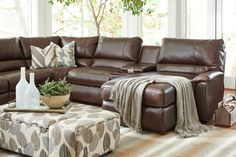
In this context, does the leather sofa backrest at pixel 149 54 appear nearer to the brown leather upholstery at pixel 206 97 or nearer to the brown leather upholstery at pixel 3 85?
the brown leather upholstery at pixel 206 97

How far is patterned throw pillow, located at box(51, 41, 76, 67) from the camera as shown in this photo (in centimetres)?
547

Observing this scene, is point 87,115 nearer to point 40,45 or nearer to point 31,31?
point 40,45

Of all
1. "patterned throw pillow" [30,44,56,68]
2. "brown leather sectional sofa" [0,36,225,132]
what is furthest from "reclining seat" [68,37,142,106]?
"patterned throw pillow" [30,44,56,68]

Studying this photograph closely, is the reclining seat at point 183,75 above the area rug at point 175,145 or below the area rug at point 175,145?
above

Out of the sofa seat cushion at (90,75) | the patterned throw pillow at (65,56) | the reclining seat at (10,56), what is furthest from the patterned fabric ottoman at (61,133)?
the patterned throw pillow at (65,56)

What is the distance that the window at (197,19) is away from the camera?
21.1ft

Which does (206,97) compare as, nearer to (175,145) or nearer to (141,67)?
(175,145)

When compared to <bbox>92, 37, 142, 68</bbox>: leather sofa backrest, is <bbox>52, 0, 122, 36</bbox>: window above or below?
above

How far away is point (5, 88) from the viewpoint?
461 centimetres

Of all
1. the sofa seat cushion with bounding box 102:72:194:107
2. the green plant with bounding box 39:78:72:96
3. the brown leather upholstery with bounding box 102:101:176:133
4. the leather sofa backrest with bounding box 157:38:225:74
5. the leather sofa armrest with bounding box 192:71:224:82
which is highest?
the leather sofa backrest with bounding box 157:38:225:74

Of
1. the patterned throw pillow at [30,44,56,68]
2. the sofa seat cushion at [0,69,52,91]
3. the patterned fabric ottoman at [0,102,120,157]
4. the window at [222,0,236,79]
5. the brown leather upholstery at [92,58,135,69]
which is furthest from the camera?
the window at [222,0,236,79]

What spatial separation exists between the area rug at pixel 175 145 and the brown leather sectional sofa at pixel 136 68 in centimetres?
17

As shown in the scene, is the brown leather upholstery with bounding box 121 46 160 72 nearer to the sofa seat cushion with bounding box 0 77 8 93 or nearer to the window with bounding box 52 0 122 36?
the sofa seat cushion with bounding box 0 77 8 93

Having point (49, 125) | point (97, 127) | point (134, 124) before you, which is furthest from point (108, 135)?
point (134, 124)
